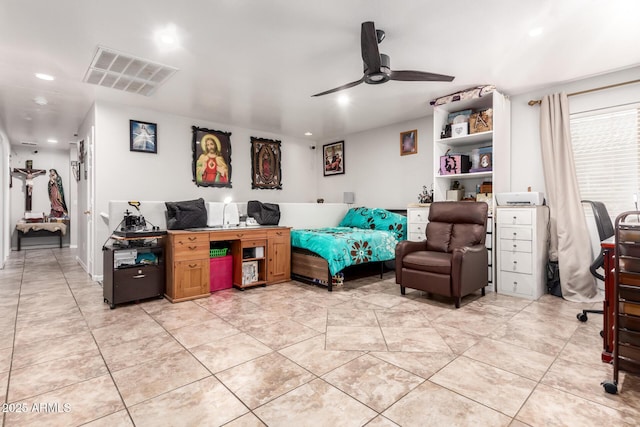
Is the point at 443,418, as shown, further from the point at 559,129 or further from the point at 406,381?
the point at 559,129

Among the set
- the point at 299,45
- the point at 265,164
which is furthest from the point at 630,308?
the point at 265,164

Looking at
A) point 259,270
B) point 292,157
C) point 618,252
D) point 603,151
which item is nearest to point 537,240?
point 603,151

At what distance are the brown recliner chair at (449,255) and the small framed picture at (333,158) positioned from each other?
10.4ft

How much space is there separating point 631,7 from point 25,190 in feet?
38.5

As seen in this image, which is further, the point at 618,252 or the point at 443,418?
the point at 618,252

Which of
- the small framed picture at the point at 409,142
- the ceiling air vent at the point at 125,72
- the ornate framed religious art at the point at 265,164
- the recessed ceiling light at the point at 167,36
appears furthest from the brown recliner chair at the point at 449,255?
the ornate framed religious art at the point at 265,164

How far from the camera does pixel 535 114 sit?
420cm

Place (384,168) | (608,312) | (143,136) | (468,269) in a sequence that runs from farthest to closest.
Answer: (384,168) < (143,136) < (468,269) < (608,312)

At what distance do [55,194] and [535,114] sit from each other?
35.9 ft

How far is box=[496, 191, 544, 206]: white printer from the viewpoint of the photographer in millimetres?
3713

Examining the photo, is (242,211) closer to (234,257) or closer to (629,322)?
(234,257)

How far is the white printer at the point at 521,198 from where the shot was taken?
3.71 meters

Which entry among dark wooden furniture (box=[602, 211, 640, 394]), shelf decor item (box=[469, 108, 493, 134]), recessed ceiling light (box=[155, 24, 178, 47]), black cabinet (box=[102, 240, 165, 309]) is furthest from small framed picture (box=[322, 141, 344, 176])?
dark wooden furniture (box=[602, 211, 640, 394])

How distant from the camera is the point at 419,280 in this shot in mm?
3514
